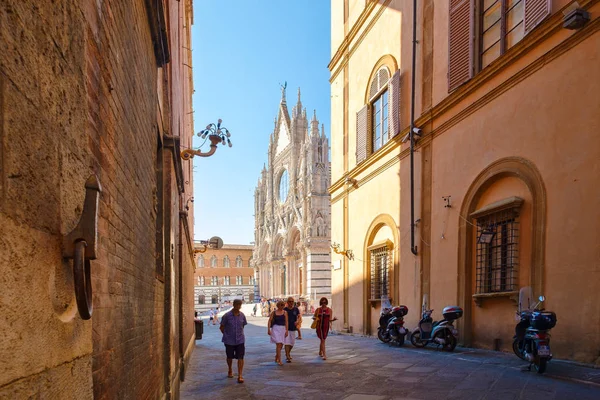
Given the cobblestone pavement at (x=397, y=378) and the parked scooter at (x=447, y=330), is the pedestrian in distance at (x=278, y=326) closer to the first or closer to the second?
the cobblestone pavement at (x=397, y=378)

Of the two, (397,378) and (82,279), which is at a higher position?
(82,279)

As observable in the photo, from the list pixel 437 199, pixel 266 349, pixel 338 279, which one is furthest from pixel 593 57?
pixel 338 279

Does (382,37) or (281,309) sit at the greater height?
(382,37)

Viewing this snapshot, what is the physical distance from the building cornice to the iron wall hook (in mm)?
7455

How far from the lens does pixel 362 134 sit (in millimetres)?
15789

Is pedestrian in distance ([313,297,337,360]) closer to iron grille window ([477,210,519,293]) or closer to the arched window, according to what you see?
iron grille window ([477,210,519,293])

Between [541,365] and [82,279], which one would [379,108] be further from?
[82,279]

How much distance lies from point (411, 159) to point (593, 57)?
17.7 feet

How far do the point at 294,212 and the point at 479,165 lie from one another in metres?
34.9

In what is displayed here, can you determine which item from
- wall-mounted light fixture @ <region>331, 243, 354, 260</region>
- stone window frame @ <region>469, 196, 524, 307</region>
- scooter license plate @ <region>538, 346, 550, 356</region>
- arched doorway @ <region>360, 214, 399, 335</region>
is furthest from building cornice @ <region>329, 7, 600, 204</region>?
scooter license plate @ <region>538, 346, 550, 356</region>

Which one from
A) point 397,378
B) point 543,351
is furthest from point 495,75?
point 397,378

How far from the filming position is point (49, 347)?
4.47 ft

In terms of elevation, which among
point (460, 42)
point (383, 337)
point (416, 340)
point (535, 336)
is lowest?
point (383, 337)

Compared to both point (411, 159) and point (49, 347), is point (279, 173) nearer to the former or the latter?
point (411, 159)
